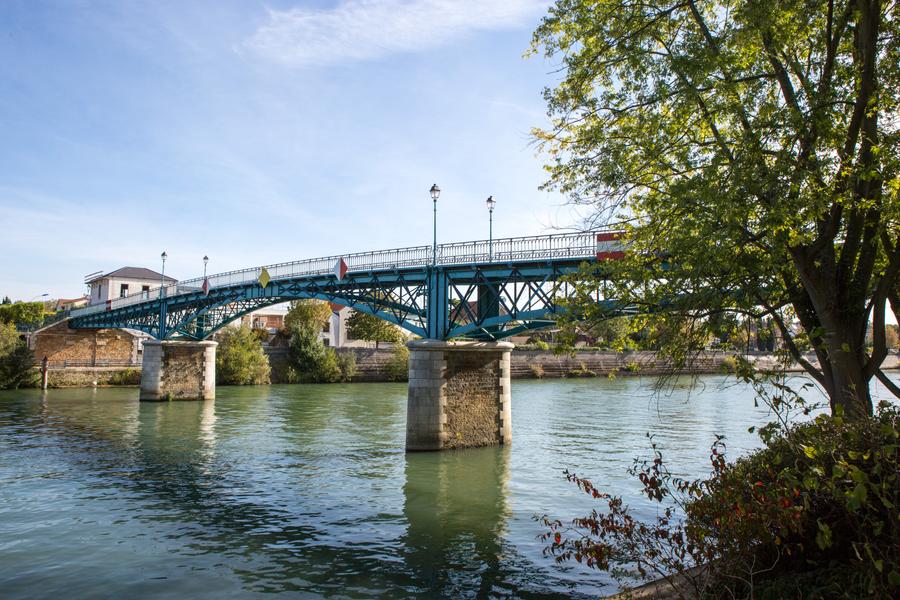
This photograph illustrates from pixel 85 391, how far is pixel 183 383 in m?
11.8

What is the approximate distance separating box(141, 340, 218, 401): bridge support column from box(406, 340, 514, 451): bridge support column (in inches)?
1051

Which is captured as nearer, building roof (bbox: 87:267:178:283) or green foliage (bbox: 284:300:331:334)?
green foliage (bbox: 284:300:331:334)

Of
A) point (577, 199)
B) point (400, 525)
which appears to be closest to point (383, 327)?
point (400, 525)

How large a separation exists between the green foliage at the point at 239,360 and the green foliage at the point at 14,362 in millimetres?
14301

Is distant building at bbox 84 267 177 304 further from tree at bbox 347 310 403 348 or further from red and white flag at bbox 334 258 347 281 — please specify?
red and white flag at bbox 334 258 347 281

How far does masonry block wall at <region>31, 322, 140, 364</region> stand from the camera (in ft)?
203

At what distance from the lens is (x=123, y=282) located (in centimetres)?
8038

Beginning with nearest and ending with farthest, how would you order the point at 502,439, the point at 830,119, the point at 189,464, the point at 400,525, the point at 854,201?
the point at 854,201
the point at 830,119
the point at 400,525
the point at 189,464
the point at 502,439

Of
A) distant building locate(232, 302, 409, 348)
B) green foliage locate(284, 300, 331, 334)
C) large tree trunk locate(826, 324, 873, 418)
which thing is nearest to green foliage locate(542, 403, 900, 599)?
large tree trunk locate(826, 324, 873, 418)

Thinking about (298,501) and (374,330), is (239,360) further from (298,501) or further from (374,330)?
(298,501)

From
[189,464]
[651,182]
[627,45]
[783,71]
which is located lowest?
[189,464]

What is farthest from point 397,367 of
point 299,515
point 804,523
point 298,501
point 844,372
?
point 804,523

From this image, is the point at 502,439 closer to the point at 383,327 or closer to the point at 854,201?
the point at 854,201

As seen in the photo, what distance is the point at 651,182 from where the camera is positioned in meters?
9.70
